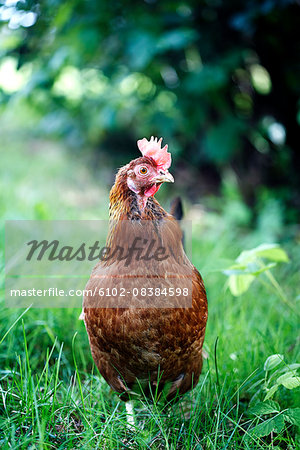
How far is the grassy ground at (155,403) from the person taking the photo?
1.69m

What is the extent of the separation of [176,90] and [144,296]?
132 inches

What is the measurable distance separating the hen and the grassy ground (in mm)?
144

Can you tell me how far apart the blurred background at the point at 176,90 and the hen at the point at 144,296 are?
56.7 inches

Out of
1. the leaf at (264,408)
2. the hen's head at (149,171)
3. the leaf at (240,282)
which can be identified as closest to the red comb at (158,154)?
the hen's head at (149,171)

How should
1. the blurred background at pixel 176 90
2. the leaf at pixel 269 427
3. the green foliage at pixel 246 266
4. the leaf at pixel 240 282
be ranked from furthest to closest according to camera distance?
the blurred background at pixel 176 90
the leaf at pixel 240 282
the green foliage at pixel 246 266
the leaf at pixel 269 427

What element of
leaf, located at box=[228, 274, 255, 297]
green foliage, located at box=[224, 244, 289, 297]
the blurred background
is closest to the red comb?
green foliage, located at box=[224, 244, 289, 297]

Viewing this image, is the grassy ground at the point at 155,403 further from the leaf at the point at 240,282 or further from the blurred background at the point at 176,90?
the blurred background at the point at 176,90

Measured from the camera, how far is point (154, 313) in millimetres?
1669

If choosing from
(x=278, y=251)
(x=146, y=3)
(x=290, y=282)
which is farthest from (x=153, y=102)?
(x=278, y=251)

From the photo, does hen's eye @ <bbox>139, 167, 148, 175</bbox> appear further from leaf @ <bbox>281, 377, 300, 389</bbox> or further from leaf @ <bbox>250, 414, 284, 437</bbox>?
leaf @ <bbox>250, 414, 284, 437</bbox>

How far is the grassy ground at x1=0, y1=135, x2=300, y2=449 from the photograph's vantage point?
169 cm

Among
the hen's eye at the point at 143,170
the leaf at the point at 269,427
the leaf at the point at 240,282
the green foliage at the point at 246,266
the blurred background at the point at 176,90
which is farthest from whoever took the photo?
the blurred background at the point at 176,90

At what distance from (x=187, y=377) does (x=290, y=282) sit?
1.91 metres

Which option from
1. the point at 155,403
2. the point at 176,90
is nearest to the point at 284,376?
the point at 155,403
